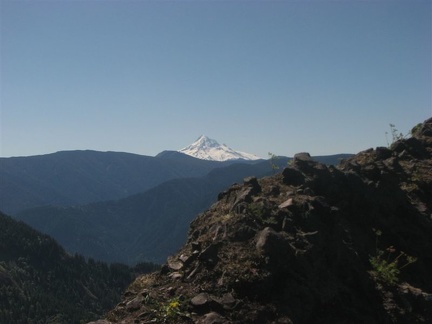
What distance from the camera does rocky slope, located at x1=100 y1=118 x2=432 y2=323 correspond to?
40.0 ft

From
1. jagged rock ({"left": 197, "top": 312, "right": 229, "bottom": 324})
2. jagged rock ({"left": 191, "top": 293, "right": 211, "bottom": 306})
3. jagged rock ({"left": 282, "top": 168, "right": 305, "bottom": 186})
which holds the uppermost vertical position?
jagged rock ({"left": 282, "top": 168, "right": 305, "bottom": 186})

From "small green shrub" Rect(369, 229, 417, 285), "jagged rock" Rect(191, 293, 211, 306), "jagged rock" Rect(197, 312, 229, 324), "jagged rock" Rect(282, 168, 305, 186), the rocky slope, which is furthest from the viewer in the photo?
"jagged rock" Rect(282, 168, 305, 186)

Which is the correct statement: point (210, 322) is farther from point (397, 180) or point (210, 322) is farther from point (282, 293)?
point (397, 180)

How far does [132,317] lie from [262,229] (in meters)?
5.24

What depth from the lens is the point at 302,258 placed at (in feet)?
44.5

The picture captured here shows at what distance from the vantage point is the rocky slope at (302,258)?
1220 centimetres

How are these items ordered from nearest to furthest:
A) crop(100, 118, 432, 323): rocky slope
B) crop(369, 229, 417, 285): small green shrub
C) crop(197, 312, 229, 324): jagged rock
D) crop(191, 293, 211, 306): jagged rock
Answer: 1. crop(197, 312, 229, 324): jagged rock
2. crop(191, 293, 211, 306): jagged rock
3. crop(100, 118, 432, 323): rocky slope
4. crop(369, 229, 417, 285): small green shrub

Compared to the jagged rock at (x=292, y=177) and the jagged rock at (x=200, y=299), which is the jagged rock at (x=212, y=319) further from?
the jagged rock at (x=292, y=177)

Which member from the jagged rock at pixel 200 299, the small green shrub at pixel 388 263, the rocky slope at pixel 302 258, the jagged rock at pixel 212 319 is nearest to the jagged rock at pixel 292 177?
the rocky slope at pixel 302 258

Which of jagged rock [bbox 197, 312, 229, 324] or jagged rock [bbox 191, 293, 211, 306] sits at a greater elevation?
jagged rock [bbox 191, 293, 211, 306]

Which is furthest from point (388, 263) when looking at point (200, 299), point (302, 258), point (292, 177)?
point (200, 299)

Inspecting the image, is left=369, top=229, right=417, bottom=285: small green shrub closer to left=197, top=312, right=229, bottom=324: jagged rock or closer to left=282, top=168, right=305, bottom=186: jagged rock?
left=282, top=168, right=305, bottom=186: jagged rock

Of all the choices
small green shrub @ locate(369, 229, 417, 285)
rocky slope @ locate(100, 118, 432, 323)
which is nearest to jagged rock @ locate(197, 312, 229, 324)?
rocky slope @ locate(100, 118, 432, 323)

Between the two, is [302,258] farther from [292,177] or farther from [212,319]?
[292,177]
